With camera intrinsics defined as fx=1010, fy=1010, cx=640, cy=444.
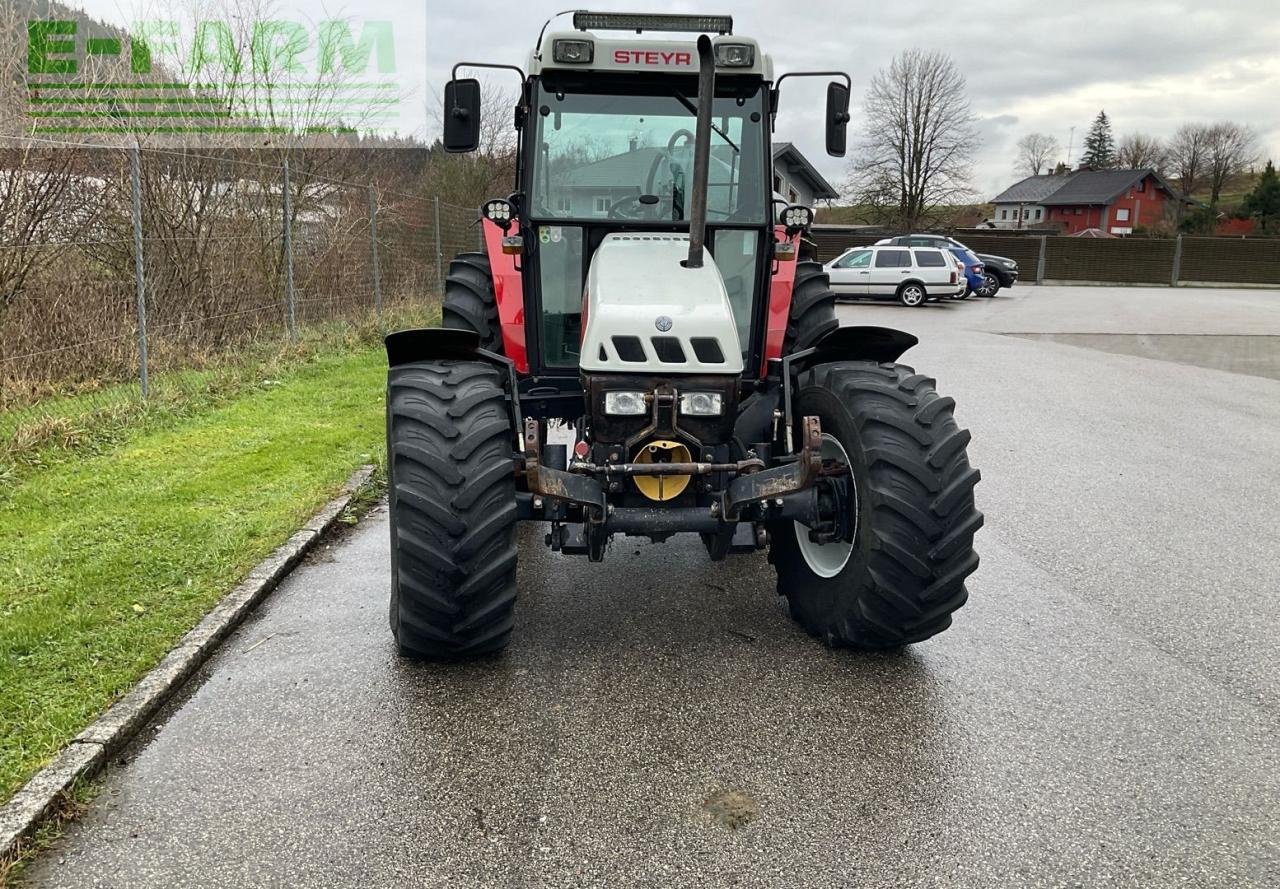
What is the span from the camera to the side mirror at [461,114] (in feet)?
16.4

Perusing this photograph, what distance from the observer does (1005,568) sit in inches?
214

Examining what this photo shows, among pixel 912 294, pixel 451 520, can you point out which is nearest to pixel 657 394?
pixel 451 520

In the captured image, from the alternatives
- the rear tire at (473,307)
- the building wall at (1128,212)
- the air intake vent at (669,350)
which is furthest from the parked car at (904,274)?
the building wall at (1128,212)

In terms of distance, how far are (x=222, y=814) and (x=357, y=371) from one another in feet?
27.6

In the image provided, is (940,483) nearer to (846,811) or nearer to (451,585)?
(846,811)

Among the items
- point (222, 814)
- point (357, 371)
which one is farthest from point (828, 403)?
point (357, 371)

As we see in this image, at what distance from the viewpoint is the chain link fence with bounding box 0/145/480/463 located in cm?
763

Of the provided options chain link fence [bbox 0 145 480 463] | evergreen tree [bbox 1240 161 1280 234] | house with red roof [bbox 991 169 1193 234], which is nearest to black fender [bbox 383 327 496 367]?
chain link fence [bbox 0 145 480 463]

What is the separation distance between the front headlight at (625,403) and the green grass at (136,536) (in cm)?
202

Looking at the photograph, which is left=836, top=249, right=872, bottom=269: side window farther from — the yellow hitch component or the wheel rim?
the yellow hitch component

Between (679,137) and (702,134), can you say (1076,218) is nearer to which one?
(679,137)

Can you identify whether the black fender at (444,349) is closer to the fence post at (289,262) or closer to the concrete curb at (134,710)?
the concrete curb at (134,710)

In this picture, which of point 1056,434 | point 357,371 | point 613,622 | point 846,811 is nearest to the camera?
point 846,811

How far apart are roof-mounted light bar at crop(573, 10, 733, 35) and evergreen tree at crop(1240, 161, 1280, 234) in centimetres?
6344
